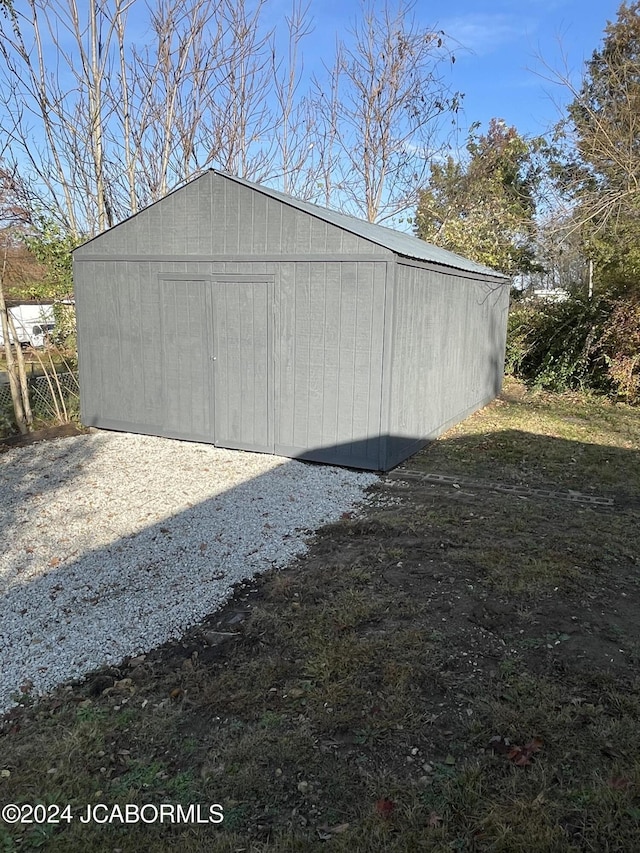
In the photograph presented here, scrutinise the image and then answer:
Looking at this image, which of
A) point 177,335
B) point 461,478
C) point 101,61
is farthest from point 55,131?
point 461,478

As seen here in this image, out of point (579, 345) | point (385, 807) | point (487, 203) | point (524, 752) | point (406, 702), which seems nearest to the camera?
point (385, 807)

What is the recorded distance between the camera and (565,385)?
10852 mm

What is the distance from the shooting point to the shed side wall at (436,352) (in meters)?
5.80

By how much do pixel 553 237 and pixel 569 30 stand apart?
114 inches

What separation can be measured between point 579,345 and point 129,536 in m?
9.64

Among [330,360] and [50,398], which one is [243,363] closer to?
[330,360]

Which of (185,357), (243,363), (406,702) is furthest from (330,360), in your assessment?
(406,702)

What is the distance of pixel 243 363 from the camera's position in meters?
6.29

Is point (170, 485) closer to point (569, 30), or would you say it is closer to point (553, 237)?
point (553, 237)

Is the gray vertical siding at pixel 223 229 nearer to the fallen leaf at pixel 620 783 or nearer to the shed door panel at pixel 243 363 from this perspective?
the shed door panel at pixel 243 363

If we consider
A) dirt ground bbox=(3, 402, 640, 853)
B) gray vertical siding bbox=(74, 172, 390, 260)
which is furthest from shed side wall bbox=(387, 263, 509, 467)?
dirt ground bbox=(3, 402, 640, 853)

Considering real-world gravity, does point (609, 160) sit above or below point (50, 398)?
above

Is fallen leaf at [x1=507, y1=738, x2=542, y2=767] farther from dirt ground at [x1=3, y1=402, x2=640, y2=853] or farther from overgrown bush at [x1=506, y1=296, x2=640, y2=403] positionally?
overgrown bush at [x1=506, y1=296, x2=640, y2=403]

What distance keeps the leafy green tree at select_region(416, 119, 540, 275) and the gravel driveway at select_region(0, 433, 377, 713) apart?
9130mm
